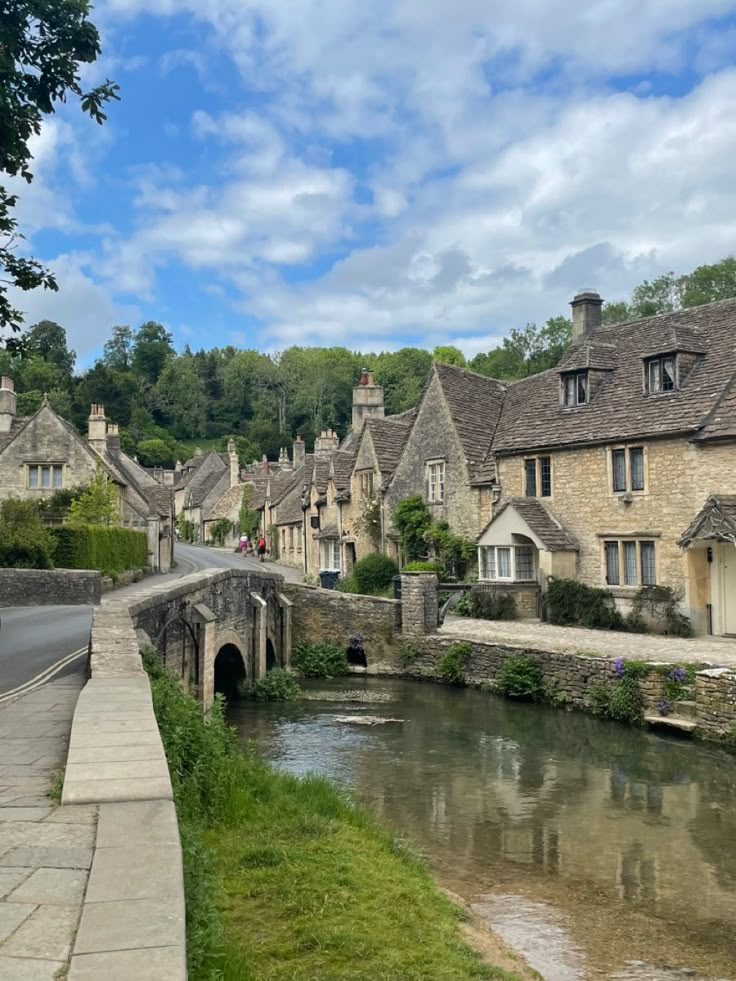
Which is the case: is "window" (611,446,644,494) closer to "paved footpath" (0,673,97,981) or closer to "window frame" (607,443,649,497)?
"window frame" (607,443,649,497)

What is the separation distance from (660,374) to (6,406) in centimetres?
3743

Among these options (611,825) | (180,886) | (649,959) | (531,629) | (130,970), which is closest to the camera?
(130,970)

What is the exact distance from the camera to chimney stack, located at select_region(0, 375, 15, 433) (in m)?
50.4

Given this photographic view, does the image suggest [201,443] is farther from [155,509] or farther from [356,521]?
[356,521]

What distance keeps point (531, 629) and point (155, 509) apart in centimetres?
3088

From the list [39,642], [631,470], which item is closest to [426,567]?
[631,470]

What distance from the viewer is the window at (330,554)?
4497cm

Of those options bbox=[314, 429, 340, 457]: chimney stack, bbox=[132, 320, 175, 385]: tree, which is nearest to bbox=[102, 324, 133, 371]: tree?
bbox=[132, 320, 175, 385]: tree

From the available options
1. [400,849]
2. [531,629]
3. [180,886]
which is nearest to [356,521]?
[531,629]

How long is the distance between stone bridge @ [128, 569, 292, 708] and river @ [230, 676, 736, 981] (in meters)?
2.14

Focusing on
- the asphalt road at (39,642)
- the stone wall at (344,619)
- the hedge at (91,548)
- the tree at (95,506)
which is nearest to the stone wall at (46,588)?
the asphalt road at (39,642)

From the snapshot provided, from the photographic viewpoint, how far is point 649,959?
9.27 m

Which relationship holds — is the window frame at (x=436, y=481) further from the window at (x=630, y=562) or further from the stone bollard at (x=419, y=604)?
the window at (x=630, y=562)

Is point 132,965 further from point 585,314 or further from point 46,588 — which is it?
point 585,314
